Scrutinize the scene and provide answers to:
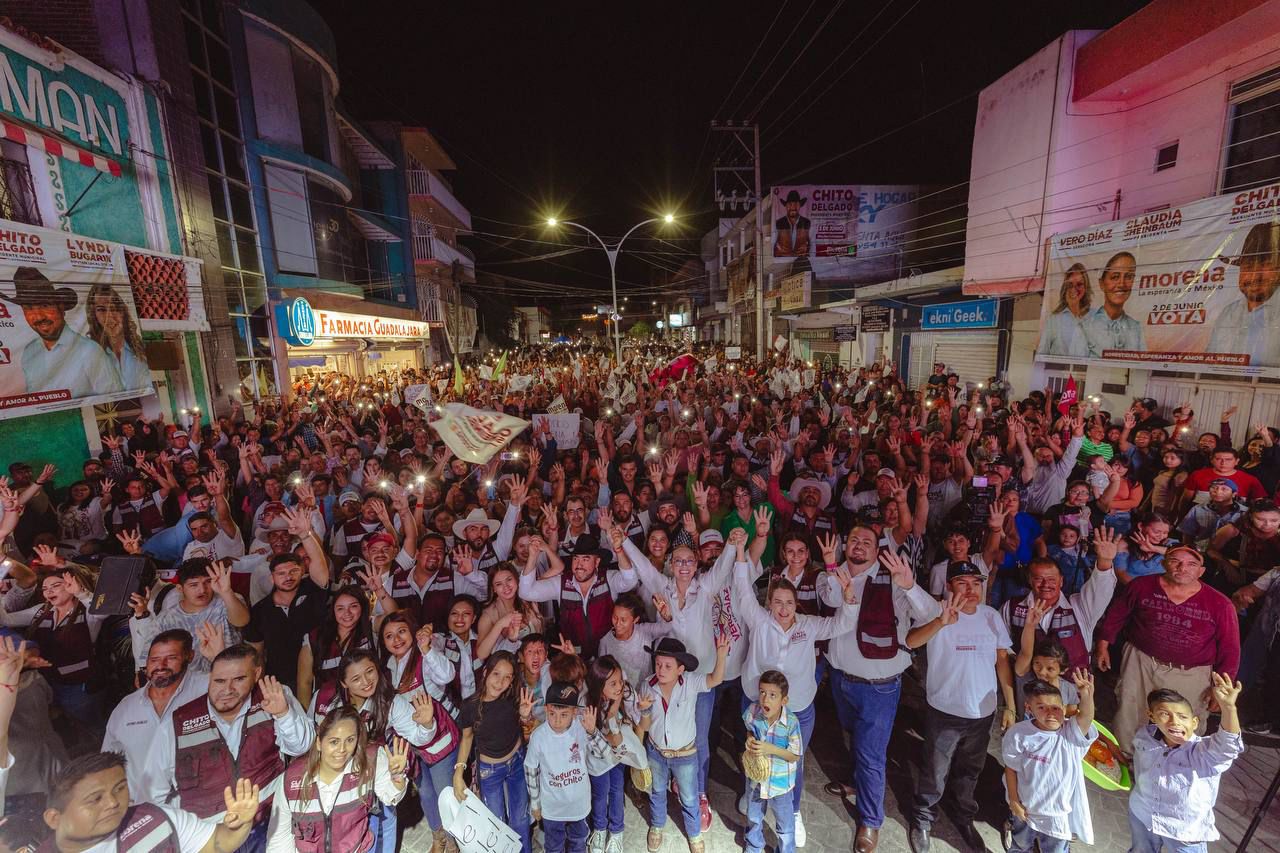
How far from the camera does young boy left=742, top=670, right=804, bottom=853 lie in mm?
3293

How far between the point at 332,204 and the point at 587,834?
22.5m

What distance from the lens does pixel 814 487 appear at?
6.06 metres

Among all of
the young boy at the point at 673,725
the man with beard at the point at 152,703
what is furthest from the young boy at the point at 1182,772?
the man with beard at the point at 152,703

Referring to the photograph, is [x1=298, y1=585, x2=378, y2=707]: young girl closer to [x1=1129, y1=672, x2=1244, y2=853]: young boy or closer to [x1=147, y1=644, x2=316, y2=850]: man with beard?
[x1=147, y1=644, x2=316, y2=850]: man with beard

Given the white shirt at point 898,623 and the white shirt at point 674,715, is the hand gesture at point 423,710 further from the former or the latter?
the white shirt at point 898,623

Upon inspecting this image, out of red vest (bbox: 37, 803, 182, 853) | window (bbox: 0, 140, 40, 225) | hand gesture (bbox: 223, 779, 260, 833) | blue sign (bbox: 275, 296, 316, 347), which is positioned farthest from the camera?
blue sign (bbox: 275, 296, 316, 347)

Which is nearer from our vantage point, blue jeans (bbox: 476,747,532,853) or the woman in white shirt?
the woman in white shirt

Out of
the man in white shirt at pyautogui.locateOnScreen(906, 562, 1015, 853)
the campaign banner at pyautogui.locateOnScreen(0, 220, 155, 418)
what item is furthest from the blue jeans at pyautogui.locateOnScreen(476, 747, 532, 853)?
the campaign banner at pyautogui.locateOnScreen(0, 220, 155, 418)

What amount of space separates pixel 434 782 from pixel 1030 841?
149 inches

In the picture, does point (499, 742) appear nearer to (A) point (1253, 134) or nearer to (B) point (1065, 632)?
(B) point (1065, 632)

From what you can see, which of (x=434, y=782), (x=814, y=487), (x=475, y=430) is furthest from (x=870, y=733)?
(x=475, y=430)

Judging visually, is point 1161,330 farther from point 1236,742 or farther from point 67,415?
point 67,415

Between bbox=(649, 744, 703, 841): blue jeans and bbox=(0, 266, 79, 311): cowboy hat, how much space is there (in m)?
10.8

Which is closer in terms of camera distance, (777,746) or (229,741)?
(229,741)
